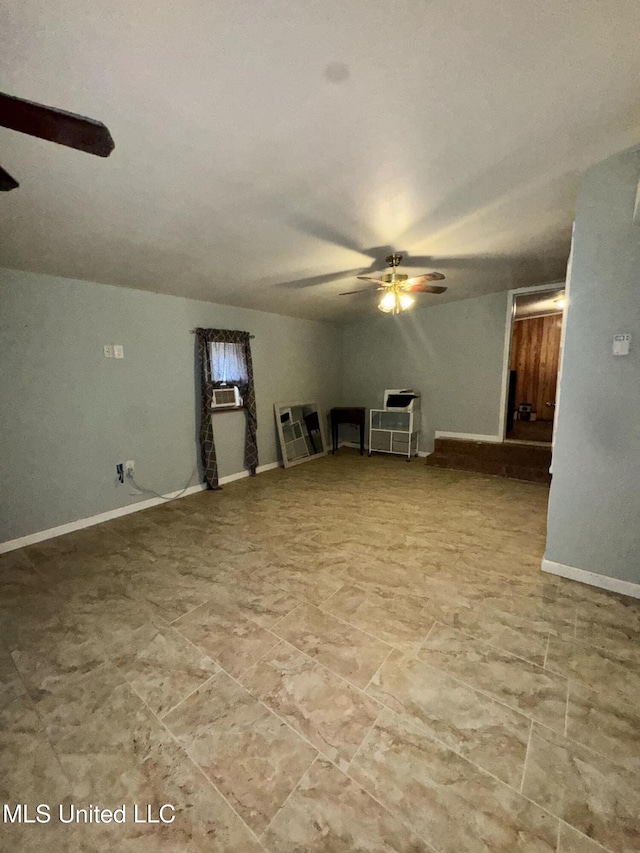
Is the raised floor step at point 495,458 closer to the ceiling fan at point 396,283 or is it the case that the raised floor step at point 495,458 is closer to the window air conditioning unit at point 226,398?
the ceiling fan at point 396,283

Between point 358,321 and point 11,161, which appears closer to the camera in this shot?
point 11,161

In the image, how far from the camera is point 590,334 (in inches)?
78.5

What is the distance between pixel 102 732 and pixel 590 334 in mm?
3090

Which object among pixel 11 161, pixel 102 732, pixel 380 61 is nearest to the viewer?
pixel 380 61

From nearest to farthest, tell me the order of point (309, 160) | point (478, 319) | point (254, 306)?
point (309, 160), point (254, 306), point (478, 319)

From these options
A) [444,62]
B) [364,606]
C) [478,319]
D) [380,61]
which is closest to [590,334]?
[444,62]

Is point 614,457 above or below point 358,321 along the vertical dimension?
below

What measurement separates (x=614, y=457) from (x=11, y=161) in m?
3.40

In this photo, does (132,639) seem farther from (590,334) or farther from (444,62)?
(590,334)

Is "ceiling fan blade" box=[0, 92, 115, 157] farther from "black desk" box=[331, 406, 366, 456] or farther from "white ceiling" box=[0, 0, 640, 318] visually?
"black desk" box=[331, 406, 366, 456]

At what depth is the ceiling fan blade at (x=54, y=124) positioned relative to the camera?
0.82 metres

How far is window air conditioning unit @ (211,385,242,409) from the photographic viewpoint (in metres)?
4.09

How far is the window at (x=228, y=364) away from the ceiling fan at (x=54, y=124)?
10.1 feet

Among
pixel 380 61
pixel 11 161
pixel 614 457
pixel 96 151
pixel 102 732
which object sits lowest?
pixel 102 732
